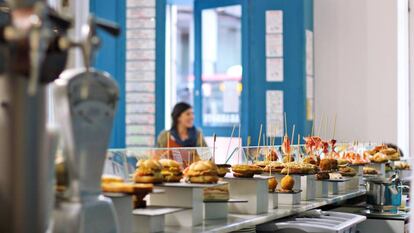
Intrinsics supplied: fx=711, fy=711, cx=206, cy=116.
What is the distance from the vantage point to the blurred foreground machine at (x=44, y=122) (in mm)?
1445

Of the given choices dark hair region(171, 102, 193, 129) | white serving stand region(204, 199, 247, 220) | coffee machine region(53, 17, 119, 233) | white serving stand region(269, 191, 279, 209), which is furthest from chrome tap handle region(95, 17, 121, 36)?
dark hair region(171, 102, 193, 129)

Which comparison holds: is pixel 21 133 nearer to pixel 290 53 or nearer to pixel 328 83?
pixel 290 53

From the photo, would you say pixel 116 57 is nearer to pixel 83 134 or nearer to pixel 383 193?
pixel 383 193

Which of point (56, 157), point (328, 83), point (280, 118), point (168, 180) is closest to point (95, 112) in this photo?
point (56, 157)

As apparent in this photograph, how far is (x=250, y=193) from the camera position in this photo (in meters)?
3.29

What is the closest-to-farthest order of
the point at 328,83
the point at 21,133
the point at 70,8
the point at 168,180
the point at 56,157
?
the point at 21,133 → the point at 56,157 → the point at 168,180 → the point at 70,8 → the point at 328,83

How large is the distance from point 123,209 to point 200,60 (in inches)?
239

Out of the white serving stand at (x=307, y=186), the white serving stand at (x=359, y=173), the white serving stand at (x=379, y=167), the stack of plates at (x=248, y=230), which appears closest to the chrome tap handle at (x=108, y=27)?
the stack of plates at (x=248, y=230)

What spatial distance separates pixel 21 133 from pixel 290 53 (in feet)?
20.2

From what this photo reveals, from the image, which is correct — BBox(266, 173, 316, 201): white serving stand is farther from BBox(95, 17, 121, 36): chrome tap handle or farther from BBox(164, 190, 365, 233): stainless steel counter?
BBox(95, 17, 121, 36): chrome tap handle

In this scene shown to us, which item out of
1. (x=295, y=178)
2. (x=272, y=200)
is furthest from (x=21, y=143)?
(x=295, y=178)

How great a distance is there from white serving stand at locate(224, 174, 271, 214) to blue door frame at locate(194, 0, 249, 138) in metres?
4.05

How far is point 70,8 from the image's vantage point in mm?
4191

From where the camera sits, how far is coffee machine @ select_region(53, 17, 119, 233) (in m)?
1.71
